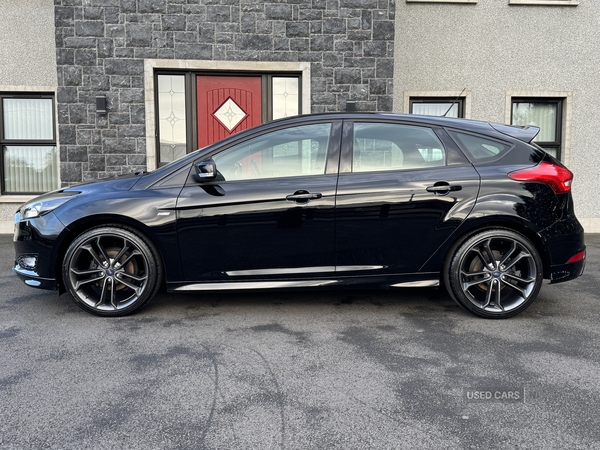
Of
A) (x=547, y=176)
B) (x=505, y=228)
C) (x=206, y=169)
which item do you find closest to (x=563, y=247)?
(x=505, y=228)

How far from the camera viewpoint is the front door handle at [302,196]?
12.0ft

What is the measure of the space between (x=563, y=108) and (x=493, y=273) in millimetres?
7091

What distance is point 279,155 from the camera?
382cm

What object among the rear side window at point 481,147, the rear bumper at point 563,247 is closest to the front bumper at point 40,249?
the rear side window at point 481,147

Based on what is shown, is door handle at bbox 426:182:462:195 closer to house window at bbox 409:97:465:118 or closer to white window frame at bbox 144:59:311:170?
white window frame at bbox 144:59:311:170

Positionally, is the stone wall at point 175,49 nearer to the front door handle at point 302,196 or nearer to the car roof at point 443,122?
the car roof at point 443,122

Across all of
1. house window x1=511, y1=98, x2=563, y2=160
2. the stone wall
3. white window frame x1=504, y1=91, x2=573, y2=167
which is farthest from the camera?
house window x1=511, y1=98, x2=563, y2=160

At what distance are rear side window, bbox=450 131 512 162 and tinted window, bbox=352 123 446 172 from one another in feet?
0.63

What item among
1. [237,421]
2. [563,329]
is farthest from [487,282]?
[237,421]

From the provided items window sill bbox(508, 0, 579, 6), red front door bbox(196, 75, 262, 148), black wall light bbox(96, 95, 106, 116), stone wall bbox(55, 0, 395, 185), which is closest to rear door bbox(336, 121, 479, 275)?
stone wall bbox(55, 0, 395, 185)

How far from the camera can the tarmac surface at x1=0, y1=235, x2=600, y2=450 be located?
82.3 inches

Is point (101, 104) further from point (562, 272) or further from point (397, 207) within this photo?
point (562, 272)

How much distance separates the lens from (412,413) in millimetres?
2268

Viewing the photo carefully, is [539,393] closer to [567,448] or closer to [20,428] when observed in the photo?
[567,448]
